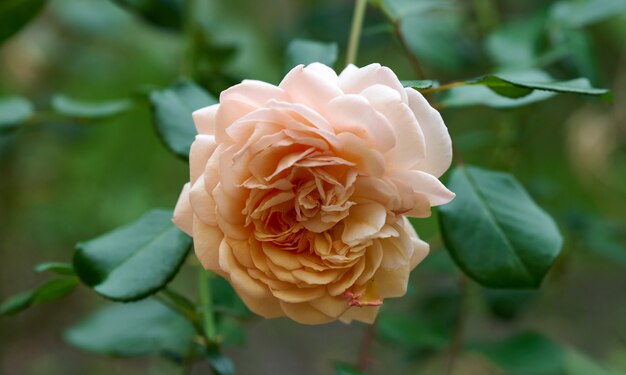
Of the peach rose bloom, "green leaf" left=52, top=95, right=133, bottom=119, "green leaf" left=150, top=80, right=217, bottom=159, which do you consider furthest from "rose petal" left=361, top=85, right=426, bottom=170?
"green leaf" left=52, top=95, right=133, bottom=119

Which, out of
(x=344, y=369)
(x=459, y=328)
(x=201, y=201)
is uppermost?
(x=201, y=201)

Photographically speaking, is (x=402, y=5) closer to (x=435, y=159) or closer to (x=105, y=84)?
(x=435, y=159)

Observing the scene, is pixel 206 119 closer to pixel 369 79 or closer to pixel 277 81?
pixel 369 79

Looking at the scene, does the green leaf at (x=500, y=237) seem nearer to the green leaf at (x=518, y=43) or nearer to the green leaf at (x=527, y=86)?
the green leaf at (x=527, y=86)

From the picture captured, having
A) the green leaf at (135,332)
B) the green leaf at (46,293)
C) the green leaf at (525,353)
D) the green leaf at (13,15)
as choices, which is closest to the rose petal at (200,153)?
the green leaf at (46,293)

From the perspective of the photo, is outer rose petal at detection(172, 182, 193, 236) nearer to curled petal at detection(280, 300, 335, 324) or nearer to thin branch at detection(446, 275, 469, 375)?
curled petal at detection(280, 300, 335, 324)

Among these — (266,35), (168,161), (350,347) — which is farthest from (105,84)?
(350,347)

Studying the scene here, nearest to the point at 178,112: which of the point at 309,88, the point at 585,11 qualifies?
the point at 309,88
